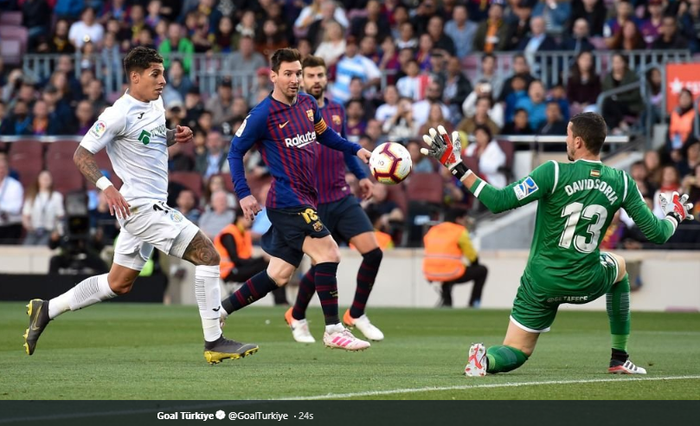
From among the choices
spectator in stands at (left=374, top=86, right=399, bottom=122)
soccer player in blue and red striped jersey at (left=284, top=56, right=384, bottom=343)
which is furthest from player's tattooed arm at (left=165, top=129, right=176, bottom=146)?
spectator in stands at (left=374, top=86, right=399, bottom=122)

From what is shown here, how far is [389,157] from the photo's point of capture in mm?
10633

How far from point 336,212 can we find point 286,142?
1424mm

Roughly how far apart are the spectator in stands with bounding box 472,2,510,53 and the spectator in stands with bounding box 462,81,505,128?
1470 mm

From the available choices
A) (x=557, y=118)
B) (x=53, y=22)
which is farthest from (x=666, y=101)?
(x=53, y=22)

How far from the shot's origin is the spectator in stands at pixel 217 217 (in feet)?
67.9

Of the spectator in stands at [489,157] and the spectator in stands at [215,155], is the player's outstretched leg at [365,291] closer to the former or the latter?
the spectator in stands at [489,157]

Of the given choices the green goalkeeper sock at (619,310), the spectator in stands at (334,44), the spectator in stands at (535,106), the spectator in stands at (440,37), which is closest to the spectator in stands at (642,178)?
the spectator in stands at (535,106)

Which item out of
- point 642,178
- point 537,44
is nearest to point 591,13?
point 537,44

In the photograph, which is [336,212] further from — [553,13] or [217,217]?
[553,13]

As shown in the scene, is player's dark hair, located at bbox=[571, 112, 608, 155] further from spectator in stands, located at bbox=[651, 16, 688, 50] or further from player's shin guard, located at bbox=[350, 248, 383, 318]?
spectator in stands, located at bbox=[651, 16, 688, 50]

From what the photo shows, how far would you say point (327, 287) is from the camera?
11.3m

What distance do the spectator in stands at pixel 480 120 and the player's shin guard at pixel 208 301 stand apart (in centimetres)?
1217

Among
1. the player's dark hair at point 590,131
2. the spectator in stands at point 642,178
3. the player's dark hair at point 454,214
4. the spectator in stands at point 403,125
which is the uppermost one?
the player's dark hair at point 590,131
